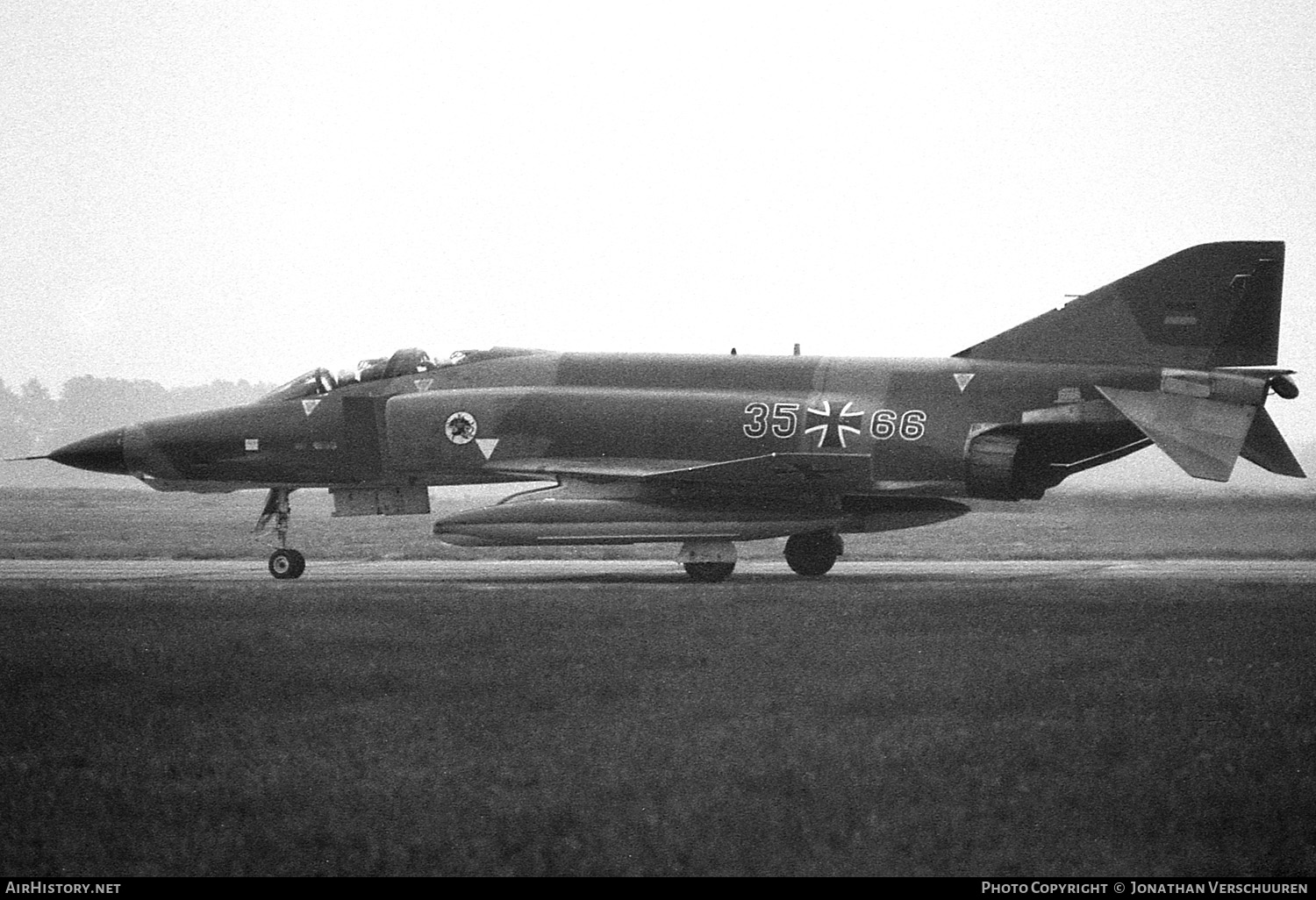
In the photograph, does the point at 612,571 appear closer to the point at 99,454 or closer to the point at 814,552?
the point at 814,552

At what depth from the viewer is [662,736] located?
27.2ft

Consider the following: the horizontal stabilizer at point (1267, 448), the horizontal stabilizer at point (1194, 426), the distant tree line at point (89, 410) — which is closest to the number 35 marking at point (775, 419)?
the horizontal stabilizer at point (1194, 426)

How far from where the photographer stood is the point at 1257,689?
9594mm

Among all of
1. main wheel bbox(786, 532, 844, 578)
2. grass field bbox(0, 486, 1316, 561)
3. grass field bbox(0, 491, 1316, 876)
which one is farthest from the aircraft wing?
grass field bbox(0, 486, 1316, 561)

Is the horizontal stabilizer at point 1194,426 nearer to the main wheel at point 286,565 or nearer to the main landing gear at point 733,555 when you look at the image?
the main landing gear at point 733,555

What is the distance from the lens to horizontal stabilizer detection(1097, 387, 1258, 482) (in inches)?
688

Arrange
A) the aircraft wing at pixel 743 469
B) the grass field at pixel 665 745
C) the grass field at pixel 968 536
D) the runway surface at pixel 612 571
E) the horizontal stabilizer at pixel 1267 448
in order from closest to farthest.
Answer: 1. the grass field at pixel 665 745
2. the horizontal stabilizer at pixel 1267 448
3. the aircraft wing at pixel 743 469
4. the runway surface at pixel 612 571
5. the grass field at pixel 968 536

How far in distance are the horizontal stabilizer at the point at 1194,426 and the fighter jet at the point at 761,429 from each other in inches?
1.1

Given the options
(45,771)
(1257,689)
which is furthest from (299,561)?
(1257,689)

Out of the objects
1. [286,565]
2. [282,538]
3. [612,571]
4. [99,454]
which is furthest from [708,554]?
[99,454]

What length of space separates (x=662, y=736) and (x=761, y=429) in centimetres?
1240

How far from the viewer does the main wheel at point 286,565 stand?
2092 centimetres
